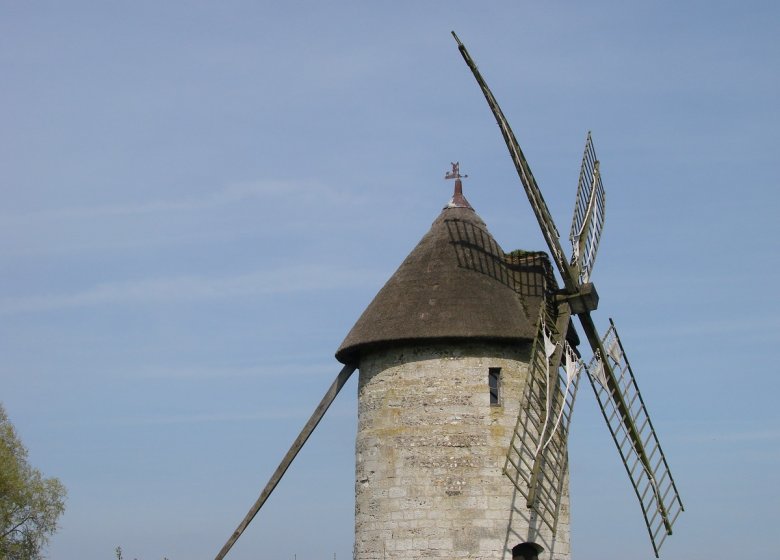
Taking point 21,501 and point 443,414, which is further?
point 21,501

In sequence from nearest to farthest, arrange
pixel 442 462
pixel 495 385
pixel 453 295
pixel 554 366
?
pixel 442 462 → pixel 554 366 → pixel 495 385 → pixel 453 295

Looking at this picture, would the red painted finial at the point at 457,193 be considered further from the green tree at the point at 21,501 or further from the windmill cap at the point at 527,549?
the green tree at the point at 21,501

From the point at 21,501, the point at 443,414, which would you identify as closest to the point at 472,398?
the point at 443,414

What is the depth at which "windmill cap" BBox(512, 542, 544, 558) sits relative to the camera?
16453mm

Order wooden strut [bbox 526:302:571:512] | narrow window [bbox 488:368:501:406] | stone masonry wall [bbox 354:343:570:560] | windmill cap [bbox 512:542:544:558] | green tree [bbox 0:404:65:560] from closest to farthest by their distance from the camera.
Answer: wooden strut [bbox 526:302:571:512] < stone masonry wall [bbox 354:343:570:560] < windmill cap [bbox 512:542:544:558] < narrow window [bbox 488:368:501:406] < green tree [bbox 0:404:65:560]

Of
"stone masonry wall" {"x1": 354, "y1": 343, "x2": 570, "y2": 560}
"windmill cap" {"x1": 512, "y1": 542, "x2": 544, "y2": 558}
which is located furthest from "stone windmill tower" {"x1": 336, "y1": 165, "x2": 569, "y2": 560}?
"windmill cap" {"x1": 512, "y1": 542, "x2": 544, "y2": 558}

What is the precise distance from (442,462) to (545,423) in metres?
1.58

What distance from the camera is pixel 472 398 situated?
16656 mm

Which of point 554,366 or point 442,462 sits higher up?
point 554,366

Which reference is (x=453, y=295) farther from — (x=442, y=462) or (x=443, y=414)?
(x=442, y=462)

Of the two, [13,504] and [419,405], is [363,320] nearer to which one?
[419,405]

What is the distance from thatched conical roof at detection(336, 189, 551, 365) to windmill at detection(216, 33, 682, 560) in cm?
2

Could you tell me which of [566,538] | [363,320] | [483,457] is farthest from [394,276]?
[566,538]

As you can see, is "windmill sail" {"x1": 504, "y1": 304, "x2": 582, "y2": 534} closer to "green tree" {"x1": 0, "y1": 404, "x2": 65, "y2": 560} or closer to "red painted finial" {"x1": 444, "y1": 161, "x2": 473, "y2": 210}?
"red painted finial" {"x1": 444, "y1": 161, "x2": 473, "y2": 210}
